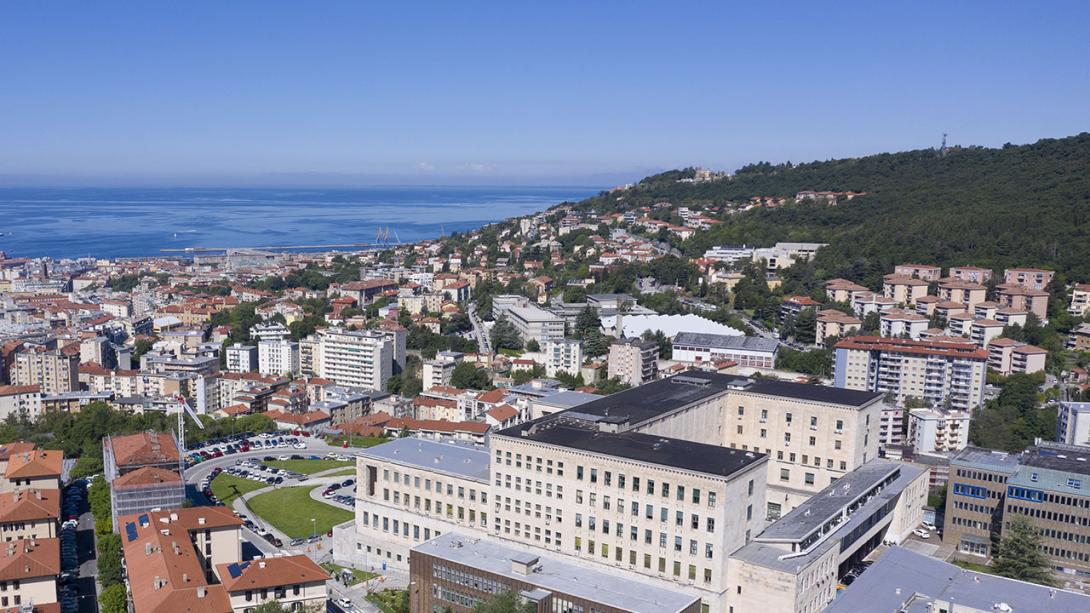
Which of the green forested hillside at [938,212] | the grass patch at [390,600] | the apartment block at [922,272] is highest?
the green forested hillside at [938,212]

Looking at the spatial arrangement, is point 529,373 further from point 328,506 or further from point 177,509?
point 177,509

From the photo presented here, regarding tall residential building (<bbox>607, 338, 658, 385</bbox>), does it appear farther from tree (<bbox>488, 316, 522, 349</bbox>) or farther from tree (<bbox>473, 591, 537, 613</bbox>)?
tree (<bbox>473, 591, 537, 613</bbox>)

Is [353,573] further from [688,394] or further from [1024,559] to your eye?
[1024,559]

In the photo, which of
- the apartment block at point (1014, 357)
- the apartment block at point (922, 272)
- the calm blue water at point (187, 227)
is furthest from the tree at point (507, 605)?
the calm blue water at point (187, 227)

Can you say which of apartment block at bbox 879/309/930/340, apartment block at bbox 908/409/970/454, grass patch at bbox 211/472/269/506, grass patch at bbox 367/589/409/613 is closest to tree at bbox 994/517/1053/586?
apartment block at bbox 908/409/970/454

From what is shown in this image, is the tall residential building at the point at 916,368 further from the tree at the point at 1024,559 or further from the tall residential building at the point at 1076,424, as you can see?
the tree at the point at 1024,559

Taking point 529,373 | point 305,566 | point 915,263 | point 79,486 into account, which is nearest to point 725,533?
point 305,566
